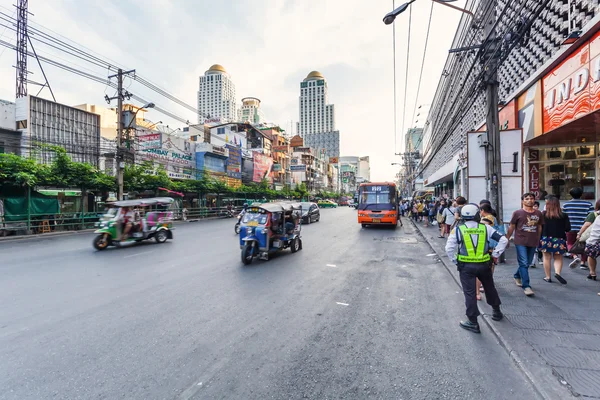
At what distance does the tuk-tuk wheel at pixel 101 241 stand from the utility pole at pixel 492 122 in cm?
1310

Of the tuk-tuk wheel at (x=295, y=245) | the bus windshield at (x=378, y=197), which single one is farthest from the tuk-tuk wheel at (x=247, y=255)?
the bus windshield at (x=378, y=197)

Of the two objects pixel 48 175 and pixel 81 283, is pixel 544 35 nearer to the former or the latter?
pixel 81 283

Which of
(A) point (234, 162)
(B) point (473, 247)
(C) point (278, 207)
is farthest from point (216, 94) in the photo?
(B) point (473, 247)

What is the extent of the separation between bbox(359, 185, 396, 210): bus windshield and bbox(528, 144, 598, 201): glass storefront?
803 cm

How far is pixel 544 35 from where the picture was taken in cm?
938

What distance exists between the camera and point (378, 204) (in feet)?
62.6

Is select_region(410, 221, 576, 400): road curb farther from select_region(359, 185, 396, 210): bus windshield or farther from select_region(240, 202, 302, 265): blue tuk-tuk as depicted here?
select_region(359, 185, 396, 210): bus windshield

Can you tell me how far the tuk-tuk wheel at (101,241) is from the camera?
37.0 ft

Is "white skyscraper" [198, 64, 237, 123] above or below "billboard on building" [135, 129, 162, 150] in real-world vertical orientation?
above

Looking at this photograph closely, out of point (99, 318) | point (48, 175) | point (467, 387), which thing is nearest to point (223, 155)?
point (48, 175)

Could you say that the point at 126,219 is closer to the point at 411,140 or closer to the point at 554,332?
the point at 554,332

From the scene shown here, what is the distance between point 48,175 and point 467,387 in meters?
22.2

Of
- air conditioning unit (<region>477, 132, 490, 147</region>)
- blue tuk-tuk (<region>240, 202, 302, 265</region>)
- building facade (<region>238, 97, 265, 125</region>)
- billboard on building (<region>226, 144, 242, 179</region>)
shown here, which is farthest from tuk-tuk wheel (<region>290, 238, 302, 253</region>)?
building facade (<region>238, 97, 265, 125</region>)

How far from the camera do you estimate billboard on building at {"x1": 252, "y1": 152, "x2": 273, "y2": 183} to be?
49000mm
